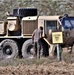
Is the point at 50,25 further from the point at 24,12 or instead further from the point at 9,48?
the point at 9,48

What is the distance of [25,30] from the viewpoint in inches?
1004

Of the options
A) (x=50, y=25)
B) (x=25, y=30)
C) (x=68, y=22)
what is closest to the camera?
(x=68, y=22)

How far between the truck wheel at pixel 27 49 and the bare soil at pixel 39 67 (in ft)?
13.3

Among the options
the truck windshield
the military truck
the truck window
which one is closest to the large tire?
the military truck

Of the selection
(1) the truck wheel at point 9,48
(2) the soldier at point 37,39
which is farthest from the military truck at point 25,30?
(2) the soldier at point 37,39

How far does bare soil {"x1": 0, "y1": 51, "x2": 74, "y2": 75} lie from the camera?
16.0 m

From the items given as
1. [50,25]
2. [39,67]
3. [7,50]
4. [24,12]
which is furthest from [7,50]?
[39,67]

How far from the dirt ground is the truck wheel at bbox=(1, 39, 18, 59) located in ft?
15.9

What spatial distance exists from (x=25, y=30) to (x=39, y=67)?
798cm

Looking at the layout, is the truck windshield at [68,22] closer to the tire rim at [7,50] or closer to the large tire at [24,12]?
the large tire at [24,12]

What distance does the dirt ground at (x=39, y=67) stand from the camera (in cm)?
1600

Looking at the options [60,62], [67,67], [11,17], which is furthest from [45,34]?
[67,67]

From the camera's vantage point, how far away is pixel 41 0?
41.8 meters

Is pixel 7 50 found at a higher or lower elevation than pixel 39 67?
lower
